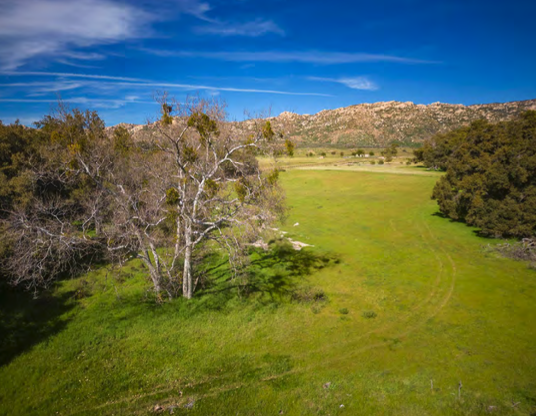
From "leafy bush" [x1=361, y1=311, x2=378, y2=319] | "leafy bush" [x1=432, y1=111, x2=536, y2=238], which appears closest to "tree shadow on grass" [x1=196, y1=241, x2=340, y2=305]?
"leafy bush" [x1=361, y1=311, x2=378, y2=319]

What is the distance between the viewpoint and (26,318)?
45.2 ft

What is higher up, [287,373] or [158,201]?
[158,201]

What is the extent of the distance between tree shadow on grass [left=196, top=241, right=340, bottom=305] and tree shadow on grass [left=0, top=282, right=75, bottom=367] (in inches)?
265

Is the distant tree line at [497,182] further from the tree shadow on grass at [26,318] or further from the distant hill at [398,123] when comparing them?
the distant hill at [398,123]

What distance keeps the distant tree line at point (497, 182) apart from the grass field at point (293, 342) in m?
4.45

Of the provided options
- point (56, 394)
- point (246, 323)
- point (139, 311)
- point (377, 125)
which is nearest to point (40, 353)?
point (56, 394)

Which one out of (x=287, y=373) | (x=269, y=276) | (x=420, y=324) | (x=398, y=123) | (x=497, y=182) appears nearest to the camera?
(x=287, y=373)

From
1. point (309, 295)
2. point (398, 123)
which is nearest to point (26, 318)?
point (309, 295)

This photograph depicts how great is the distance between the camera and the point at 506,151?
2419 centimetres

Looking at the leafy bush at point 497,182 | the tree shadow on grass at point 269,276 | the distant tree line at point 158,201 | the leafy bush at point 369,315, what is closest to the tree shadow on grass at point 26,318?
the distant tree line at point 158,201

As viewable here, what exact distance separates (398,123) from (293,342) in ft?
604

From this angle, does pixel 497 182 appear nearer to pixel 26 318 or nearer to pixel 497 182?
pixel 497 182

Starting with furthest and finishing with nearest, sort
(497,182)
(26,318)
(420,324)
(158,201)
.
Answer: (497,182)
(158,201)
(26,318)
(420,324)

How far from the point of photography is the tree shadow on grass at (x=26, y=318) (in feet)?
39.2
